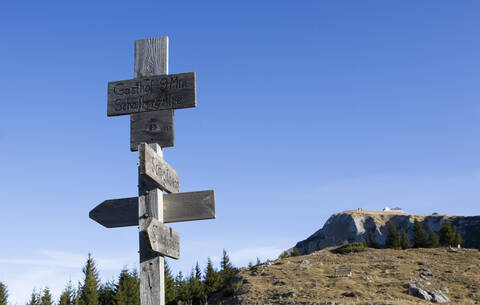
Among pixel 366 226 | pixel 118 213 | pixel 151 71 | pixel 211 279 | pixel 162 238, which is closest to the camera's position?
pixel 162 238

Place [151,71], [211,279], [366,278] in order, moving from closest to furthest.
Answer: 1. [151,71]
2. [366,278]
3. [211,279]

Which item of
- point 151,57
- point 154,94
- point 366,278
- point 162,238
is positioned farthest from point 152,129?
point 366,278

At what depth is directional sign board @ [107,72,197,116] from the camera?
4.54 m

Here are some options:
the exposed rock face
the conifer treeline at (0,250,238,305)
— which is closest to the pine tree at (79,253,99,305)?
the conifer treeline at (0,250,238,305)

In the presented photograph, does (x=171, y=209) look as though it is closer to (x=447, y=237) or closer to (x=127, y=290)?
(x=127, y=290)

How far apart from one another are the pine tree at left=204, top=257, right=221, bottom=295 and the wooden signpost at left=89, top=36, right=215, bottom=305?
30.9m

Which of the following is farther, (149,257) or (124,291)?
(124,291)

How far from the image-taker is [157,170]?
408 centimetres

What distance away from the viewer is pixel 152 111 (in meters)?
4.54

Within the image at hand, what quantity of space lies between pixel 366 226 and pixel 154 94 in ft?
231

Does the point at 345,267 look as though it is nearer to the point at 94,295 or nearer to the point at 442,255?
the point at 442,255

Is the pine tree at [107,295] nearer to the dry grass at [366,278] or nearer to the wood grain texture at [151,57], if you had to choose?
the dry grass at [366,278]

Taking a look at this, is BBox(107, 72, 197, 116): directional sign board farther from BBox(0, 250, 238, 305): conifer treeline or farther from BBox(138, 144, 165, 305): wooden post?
BBox(0, 250, 238, 305): conifer treeline

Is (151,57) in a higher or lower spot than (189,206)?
higher
